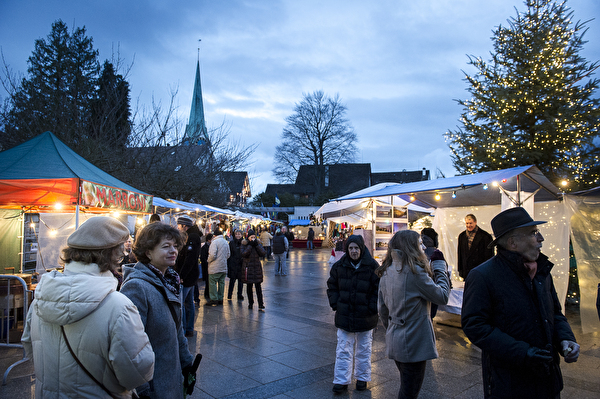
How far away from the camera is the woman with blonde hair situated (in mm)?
3150

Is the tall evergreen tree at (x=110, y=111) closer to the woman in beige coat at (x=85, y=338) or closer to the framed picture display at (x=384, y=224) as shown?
the framed picture display at (x=384, y=224)

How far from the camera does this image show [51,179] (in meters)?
5.78

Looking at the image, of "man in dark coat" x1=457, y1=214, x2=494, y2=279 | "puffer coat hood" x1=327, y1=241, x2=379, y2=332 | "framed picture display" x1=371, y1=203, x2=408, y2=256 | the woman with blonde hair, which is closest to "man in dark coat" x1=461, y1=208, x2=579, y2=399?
the woman with blonde hair

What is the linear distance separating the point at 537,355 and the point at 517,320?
0.69 feet

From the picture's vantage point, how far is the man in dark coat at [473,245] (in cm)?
671

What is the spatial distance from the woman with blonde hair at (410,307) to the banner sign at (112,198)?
16.1ft

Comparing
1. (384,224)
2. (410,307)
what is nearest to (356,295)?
(410,307)

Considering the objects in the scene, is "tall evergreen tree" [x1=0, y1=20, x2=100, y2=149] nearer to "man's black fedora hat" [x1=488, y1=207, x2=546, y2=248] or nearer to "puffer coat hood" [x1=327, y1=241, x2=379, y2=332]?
"puffer coat hood" [x1=327, y1=241, x2=379, y2=332]

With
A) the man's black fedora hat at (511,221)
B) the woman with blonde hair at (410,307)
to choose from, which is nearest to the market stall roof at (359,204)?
the woman with blonde hair at (410,307)

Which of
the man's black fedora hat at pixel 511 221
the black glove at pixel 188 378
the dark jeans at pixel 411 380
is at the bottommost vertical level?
the dark jeans at pixel 411 380

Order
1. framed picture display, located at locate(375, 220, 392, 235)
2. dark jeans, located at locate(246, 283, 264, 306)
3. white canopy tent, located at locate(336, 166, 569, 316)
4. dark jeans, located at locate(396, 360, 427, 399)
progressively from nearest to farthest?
dark jeans, located at locate(396, 360, 427, 399), white canopy tent, located at locate(336, 166, 569, 316), dark jeans, located at locate(246, 283, 264, 306), framed picture display, located at locate(375, 220, 392, 235)

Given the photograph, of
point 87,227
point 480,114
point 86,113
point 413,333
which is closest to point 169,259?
point 87,227

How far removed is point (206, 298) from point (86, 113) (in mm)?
→ 10397

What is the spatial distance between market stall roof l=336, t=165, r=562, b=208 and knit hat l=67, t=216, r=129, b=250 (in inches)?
245
